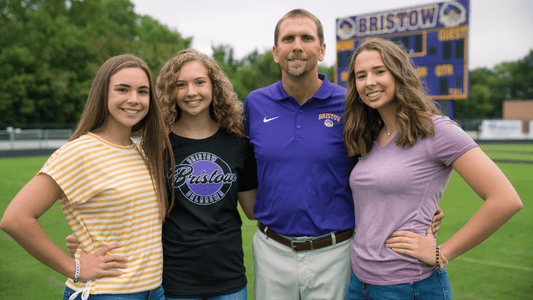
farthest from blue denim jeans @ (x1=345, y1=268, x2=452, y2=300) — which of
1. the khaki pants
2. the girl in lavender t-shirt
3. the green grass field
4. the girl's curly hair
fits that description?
the green grass field

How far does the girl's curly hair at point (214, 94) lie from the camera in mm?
2658

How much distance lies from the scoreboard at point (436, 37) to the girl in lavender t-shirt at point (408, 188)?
18.9 meters

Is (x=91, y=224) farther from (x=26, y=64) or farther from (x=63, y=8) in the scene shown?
(x=63, y=8)

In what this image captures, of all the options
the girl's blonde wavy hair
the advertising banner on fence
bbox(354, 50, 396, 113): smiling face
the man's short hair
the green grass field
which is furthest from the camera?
the advertising banner on fence

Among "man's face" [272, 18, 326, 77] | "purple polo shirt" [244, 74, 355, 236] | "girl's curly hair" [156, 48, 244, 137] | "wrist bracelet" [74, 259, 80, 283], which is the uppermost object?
"man's face" [272, 18, 326, 77]

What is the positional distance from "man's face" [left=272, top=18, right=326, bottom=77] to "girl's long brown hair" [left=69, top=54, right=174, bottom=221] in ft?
3.05

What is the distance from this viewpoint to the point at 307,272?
267cm

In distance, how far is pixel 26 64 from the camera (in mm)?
30953

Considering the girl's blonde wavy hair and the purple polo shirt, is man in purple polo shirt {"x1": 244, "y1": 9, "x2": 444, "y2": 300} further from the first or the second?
the girl's blonde wavy hair

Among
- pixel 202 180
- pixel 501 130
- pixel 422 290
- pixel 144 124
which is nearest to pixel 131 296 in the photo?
pixel 202 180

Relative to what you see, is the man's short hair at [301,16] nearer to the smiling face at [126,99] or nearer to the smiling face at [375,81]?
the smiling face at [375,81]

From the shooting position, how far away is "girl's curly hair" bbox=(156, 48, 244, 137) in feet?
8.72

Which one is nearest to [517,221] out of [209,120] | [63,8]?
[209,120]

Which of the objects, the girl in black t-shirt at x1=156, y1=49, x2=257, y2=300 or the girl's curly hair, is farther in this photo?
the girl's curly hair
